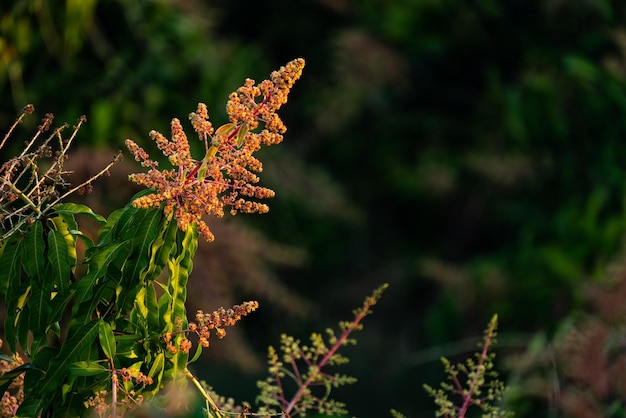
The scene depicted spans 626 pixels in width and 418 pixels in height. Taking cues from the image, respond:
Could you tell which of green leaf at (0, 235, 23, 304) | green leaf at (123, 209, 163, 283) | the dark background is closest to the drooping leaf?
green leaf at (0, 235, 23, 304)

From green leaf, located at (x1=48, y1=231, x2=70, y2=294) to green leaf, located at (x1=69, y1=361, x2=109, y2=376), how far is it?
78 mm

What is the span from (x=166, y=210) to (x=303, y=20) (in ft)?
14.7

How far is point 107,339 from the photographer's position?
1081 mm

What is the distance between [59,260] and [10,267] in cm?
7

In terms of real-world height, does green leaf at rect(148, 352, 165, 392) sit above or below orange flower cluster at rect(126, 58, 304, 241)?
below

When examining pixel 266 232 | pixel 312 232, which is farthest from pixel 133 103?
pixel 312 232

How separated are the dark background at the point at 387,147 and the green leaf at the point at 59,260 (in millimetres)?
2357

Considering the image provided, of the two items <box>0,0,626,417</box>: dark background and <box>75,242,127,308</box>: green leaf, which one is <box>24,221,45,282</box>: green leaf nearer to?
<box>75,242,127,308</box>: green leaf

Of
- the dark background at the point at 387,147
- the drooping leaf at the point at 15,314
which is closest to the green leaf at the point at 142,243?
the drooping leaf at the point at 15,314

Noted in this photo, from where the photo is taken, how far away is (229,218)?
414 cm

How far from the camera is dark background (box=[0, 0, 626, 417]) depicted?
394 cm

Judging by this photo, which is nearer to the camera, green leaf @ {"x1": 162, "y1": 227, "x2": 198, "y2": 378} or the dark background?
green leaf @ {"x1": 162, "y1": 227, "x2": 198, "y2": 378}

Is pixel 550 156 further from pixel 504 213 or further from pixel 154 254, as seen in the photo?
pixel 154 254

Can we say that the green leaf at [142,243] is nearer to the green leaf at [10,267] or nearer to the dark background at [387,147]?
the green leaf at [10,267]
